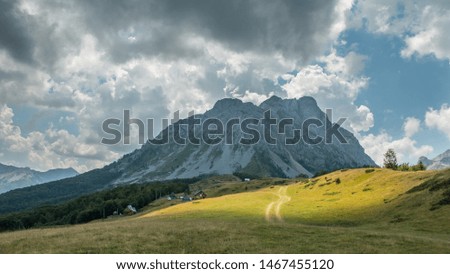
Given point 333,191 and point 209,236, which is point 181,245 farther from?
point 333,191

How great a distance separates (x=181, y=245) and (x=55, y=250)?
871 centimetres

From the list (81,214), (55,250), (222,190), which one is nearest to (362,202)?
(55,250)

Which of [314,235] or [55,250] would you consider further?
[314,235]

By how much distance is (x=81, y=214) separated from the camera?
19162 cm

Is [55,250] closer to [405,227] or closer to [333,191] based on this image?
[405,227]

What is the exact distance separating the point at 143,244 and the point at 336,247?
14329 mm
